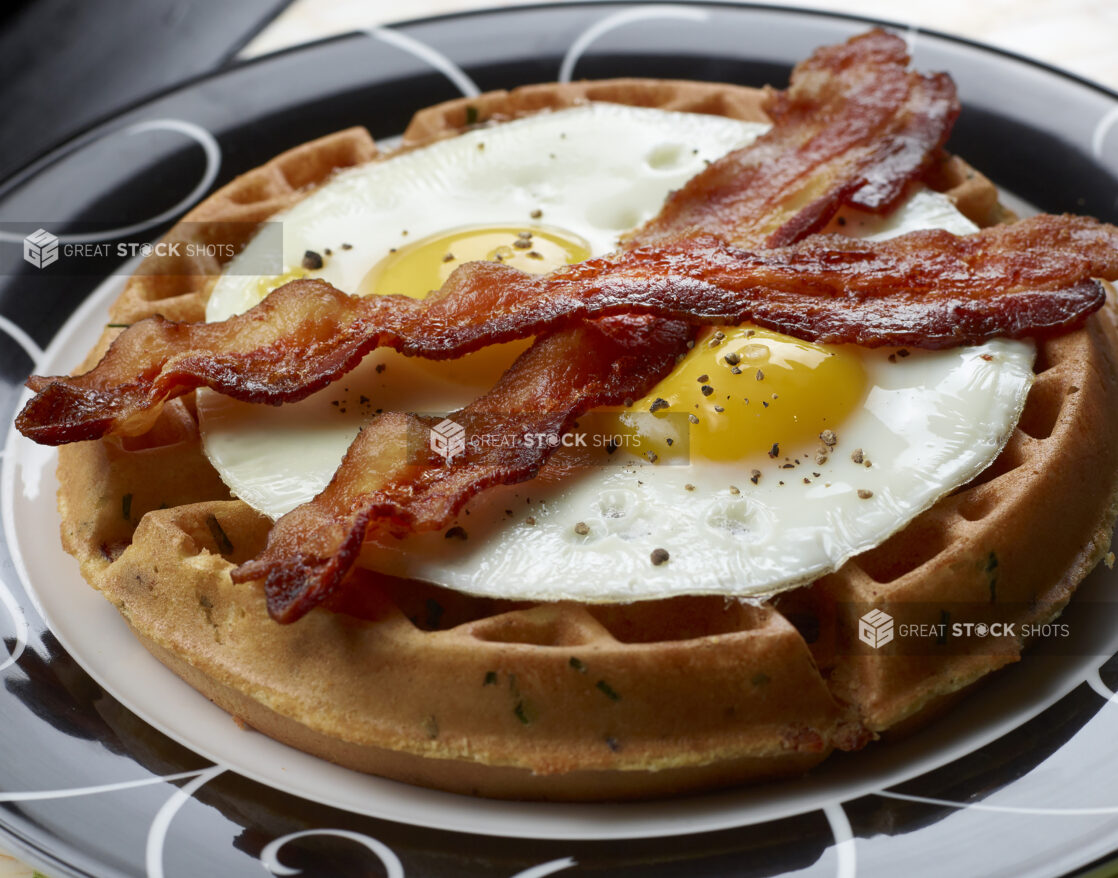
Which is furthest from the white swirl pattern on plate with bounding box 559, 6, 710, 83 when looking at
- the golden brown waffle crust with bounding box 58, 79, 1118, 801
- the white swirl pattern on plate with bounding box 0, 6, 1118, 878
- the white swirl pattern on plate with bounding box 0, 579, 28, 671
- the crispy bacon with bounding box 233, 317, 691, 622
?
the white swirl pattern on plate with bounding box 0, 579, 28, 671

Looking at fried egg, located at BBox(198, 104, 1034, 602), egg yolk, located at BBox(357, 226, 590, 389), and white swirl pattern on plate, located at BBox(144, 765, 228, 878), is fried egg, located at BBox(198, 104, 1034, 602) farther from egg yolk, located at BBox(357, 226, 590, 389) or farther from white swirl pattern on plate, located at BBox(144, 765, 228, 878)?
white swirl pattern on plate, located at BBox(144, 765, 228, 878)

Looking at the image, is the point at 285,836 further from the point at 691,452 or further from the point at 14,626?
the point at 691,452

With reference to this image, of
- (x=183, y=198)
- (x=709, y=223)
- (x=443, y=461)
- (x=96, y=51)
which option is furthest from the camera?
(x=96, y=51)

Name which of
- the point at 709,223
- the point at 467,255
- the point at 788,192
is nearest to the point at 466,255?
the point at 467,255

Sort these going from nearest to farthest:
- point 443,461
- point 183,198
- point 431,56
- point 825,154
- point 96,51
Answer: point 443,461, point 825,154, point 183,198, point 431,56, point 96,51

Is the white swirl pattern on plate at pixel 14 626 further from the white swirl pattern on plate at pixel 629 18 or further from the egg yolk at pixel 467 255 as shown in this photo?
the white swirl pattern on plate at pixel 629 18

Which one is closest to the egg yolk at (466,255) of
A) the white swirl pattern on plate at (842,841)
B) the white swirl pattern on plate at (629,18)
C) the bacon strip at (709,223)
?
the bacon strip at (709,223)
